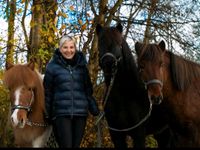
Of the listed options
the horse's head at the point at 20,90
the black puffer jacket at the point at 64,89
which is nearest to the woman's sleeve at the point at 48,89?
the black puffer jacket at the point at 64,89

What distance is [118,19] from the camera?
385 inches

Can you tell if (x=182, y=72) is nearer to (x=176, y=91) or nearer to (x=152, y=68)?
(x=176, y=91)

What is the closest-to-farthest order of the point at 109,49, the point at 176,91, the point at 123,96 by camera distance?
the point at 109,49 < the point at 176,91 < the point at 123,96

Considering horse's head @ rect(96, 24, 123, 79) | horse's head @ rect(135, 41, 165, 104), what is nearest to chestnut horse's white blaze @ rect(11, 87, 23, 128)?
horse's head @ rect(96, 24, 123, 79)

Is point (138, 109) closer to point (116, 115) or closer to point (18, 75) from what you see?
point (116, 115)

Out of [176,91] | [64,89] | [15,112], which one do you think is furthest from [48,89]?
[176,91]

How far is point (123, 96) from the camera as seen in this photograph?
16.8 ft

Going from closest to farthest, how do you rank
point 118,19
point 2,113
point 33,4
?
point 33,4
point 2,113
point 118,19

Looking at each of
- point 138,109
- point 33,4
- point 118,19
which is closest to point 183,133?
point 138,109

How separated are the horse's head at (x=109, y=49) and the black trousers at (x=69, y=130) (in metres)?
0.73

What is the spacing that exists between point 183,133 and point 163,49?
1.11 metres

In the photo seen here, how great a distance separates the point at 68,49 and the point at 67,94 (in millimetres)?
539

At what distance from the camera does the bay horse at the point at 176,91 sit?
4770mm

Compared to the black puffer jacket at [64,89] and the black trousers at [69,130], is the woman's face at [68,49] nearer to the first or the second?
the black puffer jacket at [64,89]
